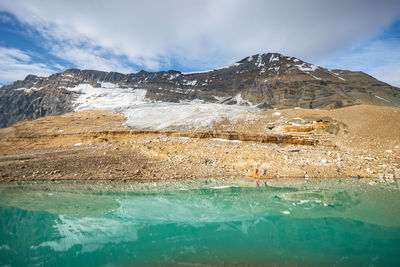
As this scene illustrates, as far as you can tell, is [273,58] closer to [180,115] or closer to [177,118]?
[180,115]

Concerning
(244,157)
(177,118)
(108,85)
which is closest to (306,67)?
(177,118)

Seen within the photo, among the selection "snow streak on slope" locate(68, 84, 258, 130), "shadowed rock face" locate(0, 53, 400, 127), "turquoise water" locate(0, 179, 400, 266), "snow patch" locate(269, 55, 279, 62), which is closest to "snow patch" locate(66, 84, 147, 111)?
"shadowed rock face" locate(0, 53, 400, 127)

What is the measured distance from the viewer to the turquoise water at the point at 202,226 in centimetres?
565

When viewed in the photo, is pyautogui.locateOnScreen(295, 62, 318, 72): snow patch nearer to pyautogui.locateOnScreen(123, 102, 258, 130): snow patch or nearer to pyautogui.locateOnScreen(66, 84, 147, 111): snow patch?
pyautogui.locateOnScreen(123, 102, 258, 130): snow patch

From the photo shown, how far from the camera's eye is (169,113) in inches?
1679

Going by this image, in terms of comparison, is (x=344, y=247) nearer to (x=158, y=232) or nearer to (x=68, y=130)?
(x=158, y=232)

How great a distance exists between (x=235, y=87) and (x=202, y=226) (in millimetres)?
128845

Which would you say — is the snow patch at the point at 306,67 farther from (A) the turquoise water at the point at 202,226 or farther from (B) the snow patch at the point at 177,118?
(A) the turquoise water at the point at 202,226

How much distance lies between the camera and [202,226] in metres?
7.48

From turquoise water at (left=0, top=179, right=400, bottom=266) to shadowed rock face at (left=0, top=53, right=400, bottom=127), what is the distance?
65087mm

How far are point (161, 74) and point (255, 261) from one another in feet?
543

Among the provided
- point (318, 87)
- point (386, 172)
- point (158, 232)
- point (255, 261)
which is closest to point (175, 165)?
point (158, 232)

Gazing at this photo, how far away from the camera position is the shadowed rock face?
73.9 metres

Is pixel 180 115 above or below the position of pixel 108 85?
below
